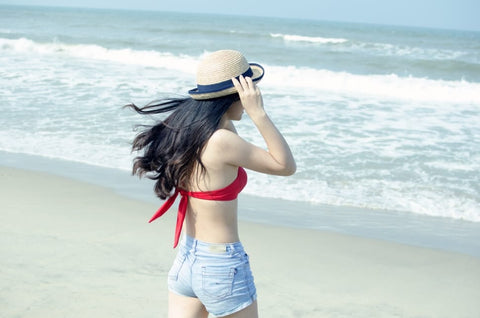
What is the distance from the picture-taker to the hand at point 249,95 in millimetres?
2000

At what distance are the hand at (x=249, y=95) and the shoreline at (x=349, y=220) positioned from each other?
3333 mm

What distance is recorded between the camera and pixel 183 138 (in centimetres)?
207

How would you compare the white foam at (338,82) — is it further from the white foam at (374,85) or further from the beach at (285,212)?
the beach at (285,212)

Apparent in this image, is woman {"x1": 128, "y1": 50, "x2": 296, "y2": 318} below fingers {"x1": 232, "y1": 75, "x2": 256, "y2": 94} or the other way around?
below

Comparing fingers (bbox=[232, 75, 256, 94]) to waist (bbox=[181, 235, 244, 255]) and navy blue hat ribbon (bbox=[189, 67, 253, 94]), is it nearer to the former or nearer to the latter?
navy blue hat ribbon (bbox=[189, 67, 253, 94])

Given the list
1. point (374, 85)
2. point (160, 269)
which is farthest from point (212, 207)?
point (374, 85)

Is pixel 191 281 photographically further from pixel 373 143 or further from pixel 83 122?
pixel 83 122

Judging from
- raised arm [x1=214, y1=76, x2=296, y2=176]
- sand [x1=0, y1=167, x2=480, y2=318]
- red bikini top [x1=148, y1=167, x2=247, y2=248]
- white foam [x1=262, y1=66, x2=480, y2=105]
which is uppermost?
raised arm [x1=214, y1=76, x2=296, y2=176]

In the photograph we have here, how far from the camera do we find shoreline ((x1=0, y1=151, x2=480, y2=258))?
202 inches

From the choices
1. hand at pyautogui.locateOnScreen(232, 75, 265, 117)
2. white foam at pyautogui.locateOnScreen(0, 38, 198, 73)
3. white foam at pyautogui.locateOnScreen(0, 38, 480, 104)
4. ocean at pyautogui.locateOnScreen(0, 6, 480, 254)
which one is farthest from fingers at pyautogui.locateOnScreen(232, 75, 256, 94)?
white foam at pyautogui.locateOnScreen(0, 38, 198, 73)

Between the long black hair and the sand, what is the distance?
5.38ft

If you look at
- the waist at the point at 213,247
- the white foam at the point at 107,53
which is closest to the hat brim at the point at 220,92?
the waist at the point at 213,247

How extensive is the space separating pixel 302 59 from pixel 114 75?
9901 millimetres

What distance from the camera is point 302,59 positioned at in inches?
926
